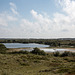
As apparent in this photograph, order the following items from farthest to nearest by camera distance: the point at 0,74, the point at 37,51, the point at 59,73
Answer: the point at 37,51 → the point at 59,73 → the point at 0,74

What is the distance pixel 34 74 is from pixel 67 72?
550 cm

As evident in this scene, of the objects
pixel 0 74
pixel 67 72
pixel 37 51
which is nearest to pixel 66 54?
pixel 37 51

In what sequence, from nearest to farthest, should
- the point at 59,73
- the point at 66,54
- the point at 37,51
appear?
the point at 59,73 < the point at 66,54 < the point at 37,51

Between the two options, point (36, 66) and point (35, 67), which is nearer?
point (35, 67)

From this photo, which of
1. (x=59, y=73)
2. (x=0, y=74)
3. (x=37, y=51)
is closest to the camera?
(x=0, y=74)

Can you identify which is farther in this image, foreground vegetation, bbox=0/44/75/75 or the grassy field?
foreground vegetation, bbox=0/44/75/75

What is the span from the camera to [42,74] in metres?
18.4

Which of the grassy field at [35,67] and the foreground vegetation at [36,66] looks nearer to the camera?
the grassy field at [35,67]

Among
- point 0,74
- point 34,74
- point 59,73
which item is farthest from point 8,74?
point 59,73

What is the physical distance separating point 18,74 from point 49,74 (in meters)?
4.73

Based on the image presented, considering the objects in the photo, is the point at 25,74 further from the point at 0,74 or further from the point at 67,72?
the point at 67,72

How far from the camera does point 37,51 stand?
47344 millimetres

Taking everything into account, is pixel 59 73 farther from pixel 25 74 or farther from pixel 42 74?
pixel 25 74

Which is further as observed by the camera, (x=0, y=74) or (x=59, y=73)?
(x=59, y=73)
